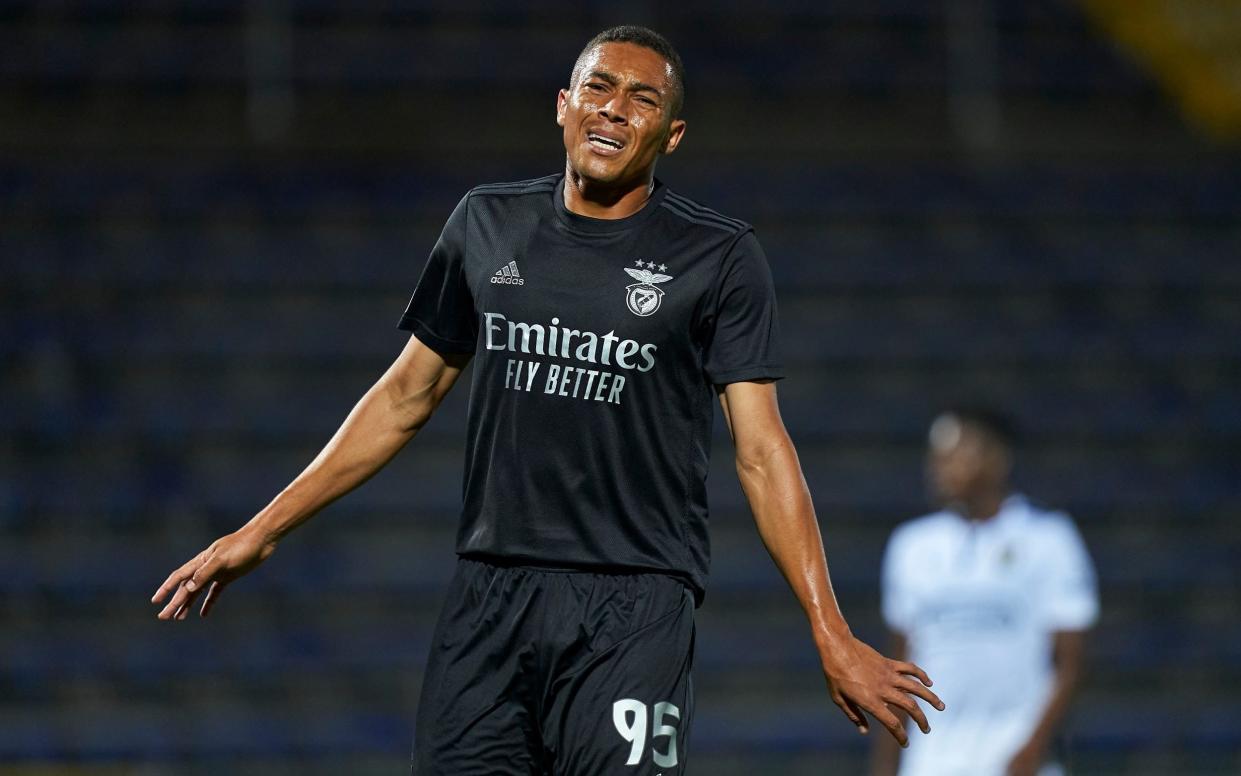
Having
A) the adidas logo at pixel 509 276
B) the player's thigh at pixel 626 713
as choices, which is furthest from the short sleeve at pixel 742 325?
the player's thigh at pixel 626 713

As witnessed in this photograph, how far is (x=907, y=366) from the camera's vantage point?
8.62 metres

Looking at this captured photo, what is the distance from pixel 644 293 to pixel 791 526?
0.48 meters

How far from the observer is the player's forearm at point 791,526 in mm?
2820

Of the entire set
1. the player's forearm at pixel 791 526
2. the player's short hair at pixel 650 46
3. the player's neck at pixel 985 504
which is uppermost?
the player's short hair at pixel 650 46

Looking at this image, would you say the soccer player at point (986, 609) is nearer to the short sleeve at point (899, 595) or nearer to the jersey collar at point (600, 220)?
the short sleeve at point (899, 595)

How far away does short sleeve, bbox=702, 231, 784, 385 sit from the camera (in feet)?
9.78

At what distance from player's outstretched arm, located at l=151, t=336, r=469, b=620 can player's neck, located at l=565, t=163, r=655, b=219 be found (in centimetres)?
39

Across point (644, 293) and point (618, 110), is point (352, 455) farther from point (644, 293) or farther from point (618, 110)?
point (618, 110)

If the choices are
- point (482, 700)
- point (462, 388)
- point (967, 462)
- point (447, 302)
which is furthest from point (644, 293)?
point (462, 388)

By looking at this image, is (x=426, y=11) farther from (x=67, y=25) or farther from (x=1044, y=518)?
(x=1044, y=518)

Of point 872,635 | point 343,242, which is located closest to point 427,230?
point 343,242

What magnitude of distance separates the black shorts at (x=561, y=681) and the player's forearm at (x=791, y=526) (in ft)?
0.74

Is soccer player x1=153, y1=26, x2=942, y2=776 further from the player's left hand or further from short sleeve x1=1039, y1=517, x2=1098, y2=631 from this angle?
short sleeve x1=1039, y1=517, x2=1098, y2=631

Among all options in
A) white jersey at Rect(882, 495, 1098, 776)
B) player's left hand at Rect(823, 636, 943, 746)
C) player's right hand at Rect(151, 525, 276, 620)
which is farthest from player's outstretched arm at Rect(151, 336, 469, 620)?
white jersey at Rect(882, 495, 1098, 776)
